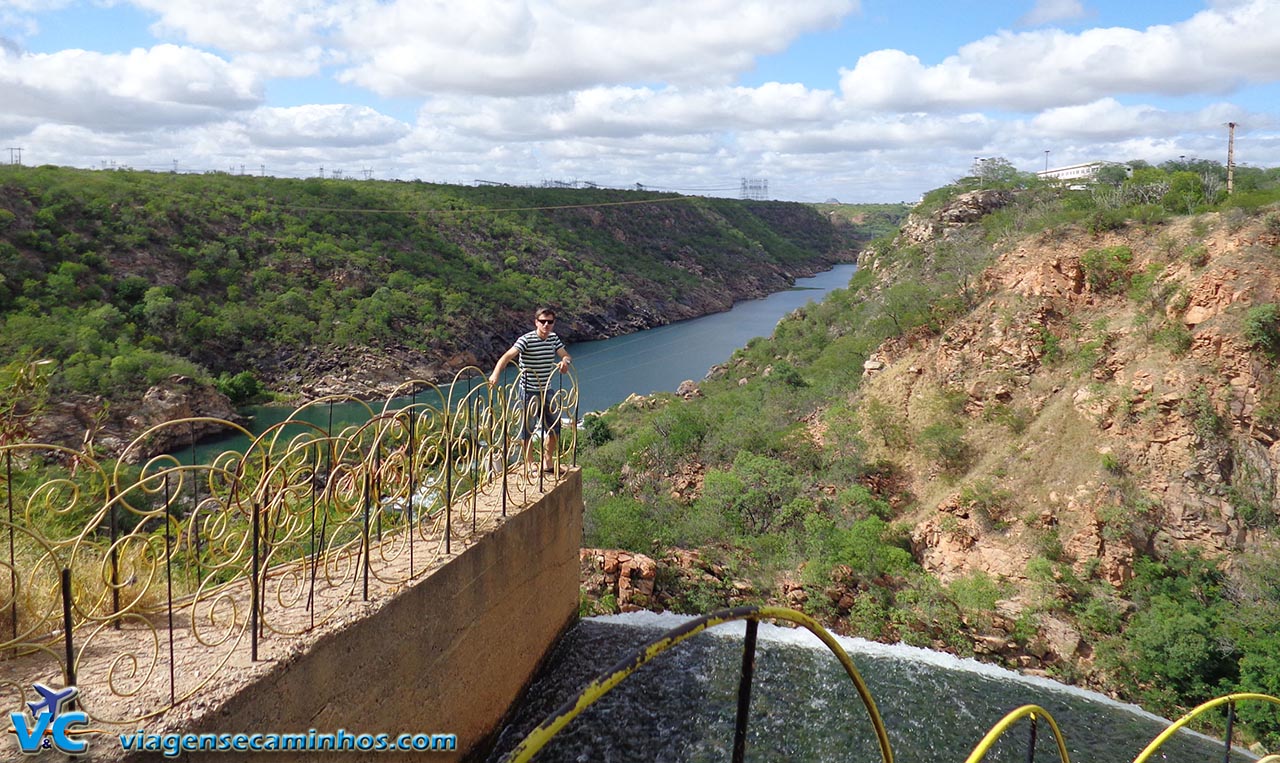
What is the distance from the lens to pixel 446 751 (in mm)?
6285

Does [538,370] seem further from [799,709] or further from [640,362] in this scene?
[640,362]

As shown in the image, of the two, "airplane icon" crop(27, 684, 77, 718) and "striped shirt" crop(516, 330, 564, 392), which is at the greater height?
"striped shirt" crop(516, 330, 564, 392)

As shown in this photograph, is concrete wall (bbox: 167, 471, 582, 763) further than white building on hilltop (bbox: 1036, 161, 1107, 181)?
No

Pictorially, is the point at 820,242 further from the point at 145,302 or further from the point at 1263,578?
the point at 1263,578

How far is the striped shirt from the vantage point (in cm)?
782

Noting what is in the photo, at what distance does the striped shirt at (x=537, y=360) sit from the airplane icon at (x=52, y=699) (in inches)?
187

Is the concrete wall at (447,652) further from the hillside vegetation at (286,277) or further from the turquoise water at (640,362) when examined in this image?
the hillside vegetation at (286,277)

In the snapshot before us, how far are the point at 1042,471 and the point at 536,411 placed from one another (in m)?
10.7

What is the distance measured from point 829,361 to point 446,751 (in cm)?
1967

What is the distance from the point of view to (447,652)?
6168 millimetres

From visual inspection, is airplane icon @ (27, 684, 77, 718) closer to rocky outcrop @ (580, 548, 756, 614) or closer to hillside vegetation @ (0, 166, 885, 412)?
rocky outcrop @ (580, 548, 756, 614)

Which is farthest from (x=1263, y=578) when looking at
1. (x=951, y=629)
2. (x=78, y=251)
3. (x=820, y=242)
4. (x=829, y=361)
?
(x=820, y=242)

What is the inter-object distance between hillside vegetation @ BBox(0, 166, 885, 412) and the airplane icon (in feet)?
76.8

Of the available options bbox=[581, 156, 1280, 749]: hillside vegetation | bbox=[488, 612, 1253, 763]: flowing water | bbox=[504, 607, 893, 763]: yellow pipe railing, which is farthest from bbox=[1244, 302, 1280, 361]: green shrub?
A: bbox=[504, 607, 893, 763]: yellow pipe railing
